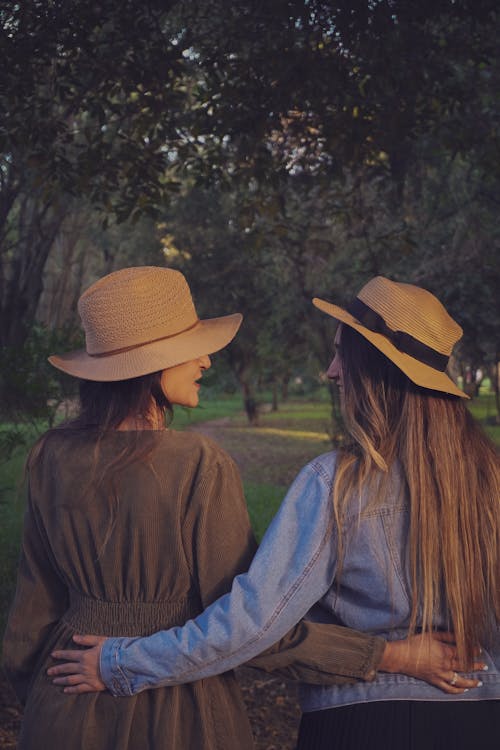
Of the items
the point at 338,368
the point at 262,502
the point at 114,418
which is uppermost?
the point at 338,368

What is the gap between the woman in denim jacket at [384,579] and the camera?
2.10 metres

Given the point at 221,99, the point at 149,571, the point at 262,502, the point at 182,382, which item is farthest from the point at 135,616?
the point at 262,502

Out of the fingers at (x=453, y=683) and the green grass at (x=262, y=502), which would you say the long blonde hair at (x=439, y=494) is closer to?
the fingers at (x=453, y=683)

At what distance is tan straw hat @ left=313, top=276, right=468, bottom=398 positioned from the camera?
2.22 m

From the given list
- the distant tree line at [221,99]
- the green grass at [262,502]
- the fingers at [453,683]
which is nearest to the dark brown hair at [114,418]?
the fingers at [453,683]

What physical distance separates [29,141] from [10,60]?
0.57 metres

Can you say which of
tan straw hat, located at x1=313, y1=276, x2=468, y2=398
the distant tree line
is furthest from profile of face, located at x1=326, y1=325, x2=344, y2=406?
the distant tree line

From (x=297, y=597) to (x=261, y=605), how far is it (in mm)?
92

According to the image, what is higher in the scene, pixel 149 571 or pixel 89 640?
pixel 149 571

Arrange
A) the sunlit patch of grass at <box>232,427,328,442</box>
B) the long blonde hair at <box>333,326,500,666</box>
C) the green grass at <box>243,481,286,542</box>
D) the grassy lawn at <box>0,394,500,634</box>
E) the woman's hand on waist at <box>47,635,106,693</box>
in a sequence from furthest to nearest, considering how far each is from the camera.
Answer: the sunlit patch of grass at <box>232,427,328,442</box>
the green grass at <box>243,481,286,542</box>
the grassy lawn at <box>0,394,500,634</box>
the woman's hand on waist at <box>47,635,106,693</box>
the long blonde hair at <box>333,326,500,666</box>

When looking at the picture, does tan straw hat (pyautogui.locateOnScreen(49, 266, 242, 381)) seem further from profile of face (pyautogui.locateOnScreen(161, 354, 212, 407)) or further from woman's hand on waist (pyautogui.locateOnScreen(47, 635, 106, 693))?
woman's hand on waist (pyautogui.locateOnScreen(47, 635, 106, 693))

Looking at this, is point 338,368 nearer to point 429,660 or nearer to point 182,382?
point 182,382

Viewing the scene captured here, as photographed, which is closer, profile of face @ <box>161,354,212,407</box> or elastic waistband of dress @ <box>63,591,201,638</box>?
elastic waistband of dress @ <box>63,591,201,638</box>

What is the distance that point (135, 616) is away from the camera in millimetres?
2230
